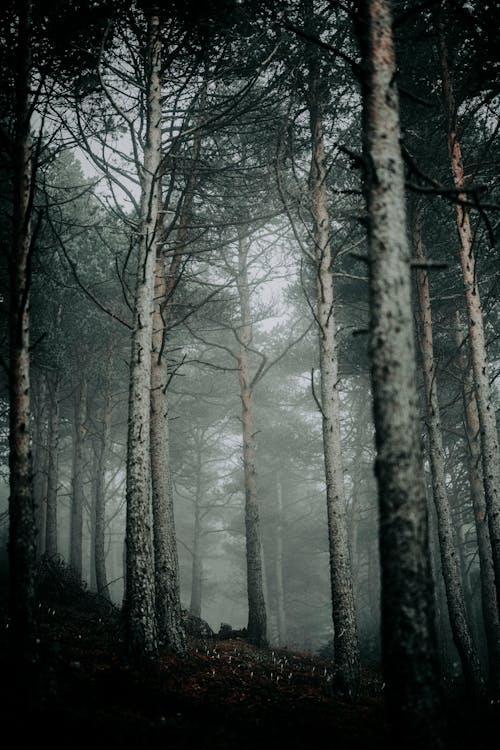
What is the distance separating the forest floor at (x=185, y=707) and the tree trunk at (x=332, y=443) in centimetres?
62

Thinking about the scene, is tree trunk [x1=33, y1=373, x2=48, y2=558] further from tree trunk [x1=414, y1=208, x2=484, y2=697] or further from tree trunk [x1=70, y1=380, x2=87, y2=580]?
tree trunk [x1=414, y1=208, x2=484, y2=697]

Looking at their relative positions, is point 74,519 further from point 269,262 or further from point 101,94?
point 101,94

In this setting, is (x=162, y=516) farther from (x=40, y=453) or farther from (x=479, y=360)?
(x=40, y=453)

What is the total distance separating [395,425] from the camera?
337cm

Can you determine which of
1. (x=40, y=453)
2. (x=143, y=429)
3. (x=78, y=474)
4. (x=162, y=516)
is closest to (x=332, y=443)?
(x=143, y=429)

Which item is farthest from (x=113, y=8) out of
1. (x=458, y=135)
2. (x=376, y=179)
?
(x=458, y=135)

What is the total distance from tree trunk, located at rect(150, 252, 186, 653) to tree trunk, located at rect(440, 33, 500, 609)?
5680mm

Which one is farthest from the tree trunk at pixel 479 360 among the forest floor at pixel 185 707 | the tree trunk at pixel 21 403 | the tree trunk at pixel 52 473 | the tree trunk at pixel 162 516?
the tree trunk at pixel 52 473

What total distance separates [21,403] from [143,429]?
1.80 metres

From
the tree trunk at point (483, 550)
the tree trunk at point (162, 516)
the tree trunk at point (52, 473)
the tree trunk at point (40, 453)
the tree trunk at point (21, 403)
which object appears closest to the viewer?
the tree trunk at point (21, 403)

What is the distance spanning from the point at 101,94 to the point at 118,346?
10.1 meters

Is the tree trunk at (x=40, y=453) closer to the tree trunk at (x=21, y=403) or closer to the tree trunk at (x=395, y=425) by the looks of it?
the tree trunk at (x=21, y=403)

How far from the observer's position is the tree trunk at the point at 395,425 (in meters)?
2.99

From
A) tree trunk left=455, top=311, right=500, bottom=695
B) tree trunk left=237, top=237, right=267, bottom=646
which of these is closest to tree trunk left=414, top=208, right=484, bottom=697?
tree trunk left=455, top=311, right=500, bottom=695
